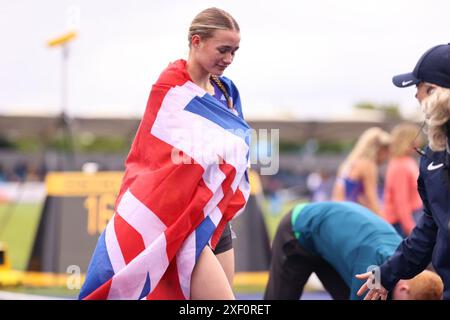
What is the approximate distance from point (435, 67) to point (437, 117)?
0.91 ft

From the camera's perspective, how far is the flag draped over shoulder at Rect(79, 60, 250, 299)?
11.7 ft

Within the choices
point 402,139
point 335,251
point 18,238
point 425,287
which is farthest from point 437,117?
point 18,238

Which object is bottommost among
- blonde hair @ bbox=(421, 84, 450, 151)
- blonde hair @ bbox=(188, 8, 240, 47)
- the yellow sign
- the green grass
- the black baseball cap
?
the green grass

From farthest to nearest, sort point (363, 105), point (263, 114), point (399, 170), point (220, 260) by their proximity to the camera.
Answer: point (363, 105)
point (263, 114)
point (399, 170)
point (220, 260)

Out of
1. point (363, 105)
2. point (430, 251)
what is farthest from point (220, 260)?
point (363, 105)

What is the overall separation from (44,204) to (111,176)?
0.72 m

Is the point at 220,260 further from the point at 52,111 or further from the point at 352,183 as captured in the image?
the point at 52,111

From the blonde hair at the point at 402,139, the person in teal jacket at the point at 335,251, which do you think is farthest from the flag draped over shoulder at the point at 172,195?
the blonde hair at the point at 402,139

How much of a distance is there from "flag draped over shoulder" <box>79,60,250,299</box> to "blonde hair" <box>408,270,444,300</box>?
1.05 m

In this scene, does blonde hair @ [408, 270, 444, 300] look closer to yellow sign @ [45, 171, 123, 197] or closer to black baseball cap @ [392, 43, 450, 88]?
black baseball cap @ [392, 43, 450, 88]

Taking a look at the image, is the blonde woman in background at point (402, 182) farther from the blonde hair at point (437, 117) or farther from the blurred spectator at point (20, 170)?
the blurred spectator at point (20, 170)

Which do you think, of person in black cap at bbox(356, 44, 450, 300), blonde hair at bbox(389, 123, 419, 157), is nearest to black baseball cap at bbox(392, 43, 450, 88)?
person in black cap at bbox(356, 44, 450, 300)

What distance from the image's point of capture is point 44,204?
8641 mm

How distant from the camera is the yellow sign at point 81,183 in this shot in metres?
8.59
